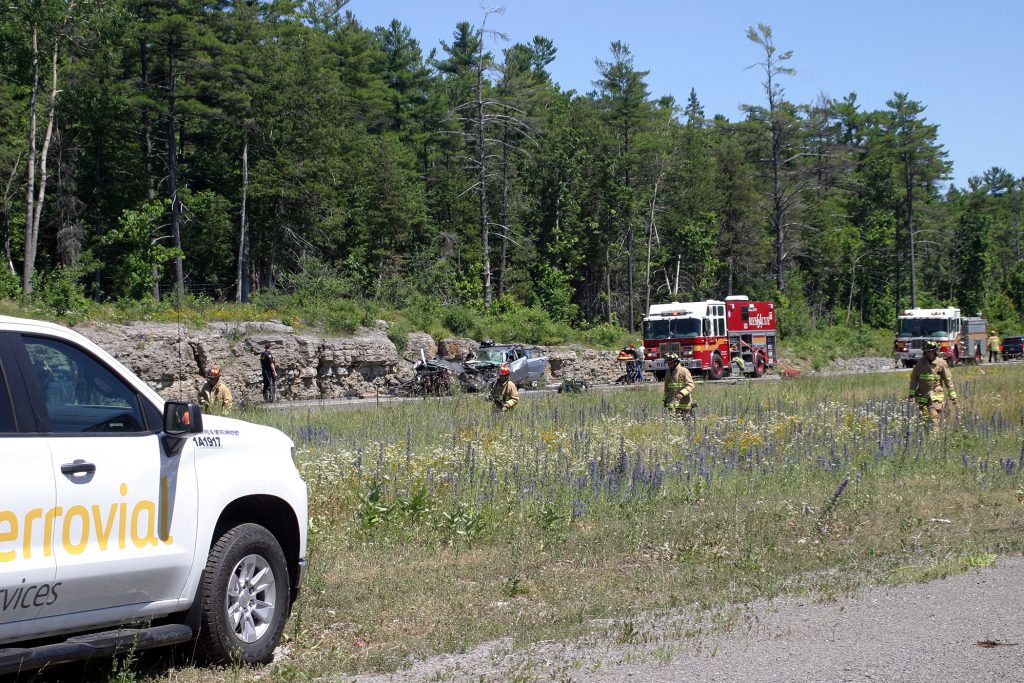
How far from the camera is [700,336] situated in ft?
134

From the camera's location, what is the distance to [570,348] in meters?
47.3

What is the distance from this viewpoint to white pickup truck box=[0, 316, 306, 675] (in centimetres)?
501

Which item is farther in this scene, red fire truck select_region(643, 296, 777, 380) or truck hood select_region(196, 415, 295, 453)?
red fire truck select_region(643, 296, 777, 380)

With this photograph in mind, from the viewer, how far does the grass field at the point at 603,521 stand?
7.63m

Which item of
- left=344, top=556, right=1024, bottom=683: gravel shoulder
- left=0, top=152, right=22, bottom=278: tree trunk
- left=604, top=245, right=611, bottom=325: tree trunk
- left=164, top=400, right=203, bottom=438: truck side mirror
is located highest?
left=0, top=152, right=22, bottom=278: tree trunk

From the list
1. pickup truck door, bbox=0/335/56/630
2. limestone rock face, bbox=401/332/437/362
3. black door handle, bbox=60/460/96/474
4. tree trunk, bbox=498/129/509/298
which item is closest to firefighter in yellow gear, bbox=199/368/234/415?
black door handle, bbox=60/460/96/474

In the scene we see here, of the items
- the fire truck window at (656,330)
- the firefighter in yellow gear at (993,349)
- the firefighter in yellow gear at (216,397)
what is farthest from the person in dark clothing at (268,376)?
the firefighter in yellow gear at (993,349)

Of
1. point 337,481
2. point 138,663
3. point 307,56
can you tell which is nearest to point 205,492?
point 138,663

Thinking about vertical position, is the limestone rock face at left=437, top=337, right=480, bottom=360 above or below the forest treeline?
below

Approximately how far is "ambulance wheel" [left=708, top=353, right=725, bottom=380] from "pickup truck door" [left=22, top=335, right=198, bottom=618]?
3696 cm

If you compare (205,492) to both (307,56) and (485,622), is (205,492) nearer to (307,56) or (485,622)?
(485,622)

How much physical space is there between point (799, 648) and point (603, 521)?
417cm

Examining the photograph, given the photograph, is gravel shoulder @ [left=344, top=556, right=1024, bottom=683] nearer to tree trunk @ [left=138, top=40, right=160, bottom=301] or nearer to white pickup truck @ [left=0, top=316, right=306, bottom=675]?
white pickup truck @ [left=0, top=316, right=306, bottom=675]

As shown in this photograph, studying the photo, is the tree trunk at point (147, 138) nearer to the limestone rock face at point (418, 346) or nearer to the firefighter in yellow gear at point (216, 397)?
the limestone rock face at point (418, 346)
